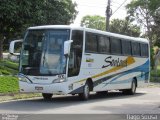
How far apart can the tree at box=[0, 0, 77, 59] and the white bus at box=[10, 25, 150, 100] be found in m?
11.8

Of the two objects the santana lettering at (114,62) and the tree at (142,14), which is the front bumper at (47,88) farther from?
the tree at (142,14)

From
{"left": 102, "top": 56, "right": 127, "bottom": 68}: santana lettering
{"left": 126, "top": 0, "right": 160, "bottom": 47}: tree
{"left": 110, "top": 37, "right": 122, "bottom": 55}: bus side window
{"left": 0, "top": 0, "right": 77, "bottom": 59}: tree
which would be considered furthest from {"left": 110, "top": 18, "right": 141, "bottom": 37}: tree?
{"left": 110, "top": 37, "right": 122, "bottom": 55}: bus side window

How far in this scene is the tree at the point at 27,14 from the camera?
34.8 meters

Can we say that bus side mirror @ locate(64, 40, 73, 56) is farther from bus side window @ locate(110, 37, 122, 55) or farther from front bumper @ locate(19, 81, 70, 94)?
bus side window @ locate(110, 37, 122, 55)

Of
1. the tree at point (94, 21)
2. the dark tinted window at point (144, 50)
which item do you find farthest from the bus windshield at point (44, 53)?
the tree at point (94, 21)

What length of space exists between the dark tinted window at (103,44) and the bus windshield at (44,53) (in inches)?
125

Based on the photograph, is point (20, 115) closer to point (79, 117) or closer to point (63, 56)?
point (79, 117)

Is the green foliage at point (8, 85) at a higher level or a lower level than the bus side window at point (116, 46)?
lower

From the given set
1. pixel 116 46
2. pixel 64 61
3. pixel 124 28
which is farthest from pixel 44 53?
pixel 124 28

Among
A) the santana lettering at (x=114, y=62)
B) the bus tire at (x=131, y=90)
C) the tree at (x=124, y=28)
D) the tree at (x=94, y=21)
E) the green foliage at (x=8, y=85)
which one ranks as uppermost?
the tree at (x=94, y=21)

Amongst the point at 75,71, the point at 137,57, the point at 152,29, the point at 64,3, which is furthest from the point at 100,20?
the point at 75,71

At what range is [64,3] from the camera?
43.1m

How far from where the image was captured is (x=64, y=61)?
20.5 metres

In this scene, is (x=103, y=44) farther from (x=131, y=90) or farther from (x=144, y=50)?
(x=144, y=50)
